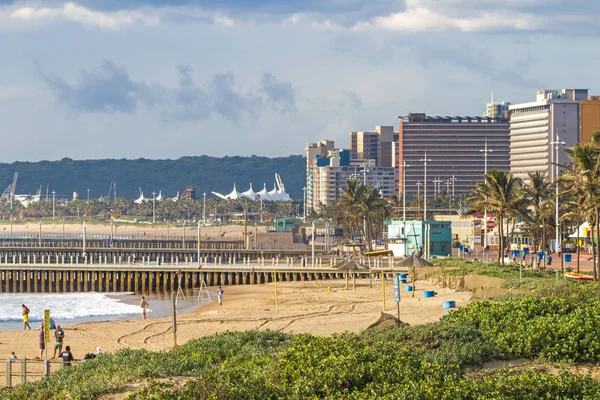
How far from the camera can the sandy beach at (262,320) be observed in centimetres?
3878

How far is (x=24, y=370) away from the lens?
2306 centimetres

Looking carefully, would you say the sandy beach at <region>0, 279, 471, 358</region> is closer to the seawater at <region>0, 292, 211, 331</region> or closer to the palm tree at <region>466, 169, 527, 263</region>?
the seawater at <region>0, 292, 211, 331</region>

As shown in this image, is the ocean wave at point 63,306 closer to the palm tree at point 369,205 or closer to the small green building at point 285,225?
the palm tree at point 369,205

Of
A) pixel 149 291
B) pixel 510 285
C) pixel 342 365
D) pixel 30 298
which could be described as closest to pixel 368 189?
pixel 149 291

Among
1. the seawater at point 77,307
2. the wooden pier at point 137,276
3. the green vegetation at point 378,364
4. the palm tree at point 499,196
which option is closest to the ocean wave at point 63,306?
the seawater at point 77,307

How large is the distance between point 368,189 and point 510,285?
75721 millimetres

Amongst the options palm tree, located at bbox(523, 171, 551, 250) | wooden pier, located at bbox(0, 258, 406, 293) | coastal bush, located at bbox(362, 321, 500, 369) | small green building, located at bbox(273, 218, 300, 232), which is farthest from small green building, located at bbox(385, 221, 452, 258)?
coastal bush, located at bbox(362, 321, 500, 369)

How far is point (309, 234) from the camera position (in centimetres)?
16338

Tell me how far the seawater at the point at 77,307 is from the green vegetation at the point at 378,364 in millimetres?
29934

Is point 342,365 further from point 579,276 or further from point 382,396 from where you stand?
point 579,276

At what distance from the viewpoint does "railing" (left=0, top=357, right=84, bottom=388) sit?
22.8m

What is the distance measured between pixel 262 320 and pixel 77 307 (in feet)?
70.5

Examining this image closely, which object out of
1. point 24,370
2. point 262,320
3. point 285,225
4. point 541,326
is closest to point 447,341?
point 541,326

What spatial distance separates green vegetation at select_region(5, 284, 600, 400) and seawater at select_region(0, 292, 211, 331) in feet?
98.2
